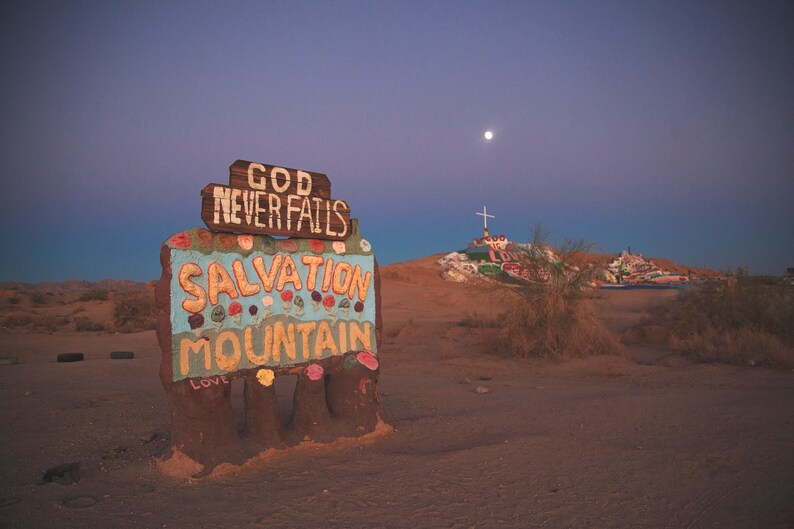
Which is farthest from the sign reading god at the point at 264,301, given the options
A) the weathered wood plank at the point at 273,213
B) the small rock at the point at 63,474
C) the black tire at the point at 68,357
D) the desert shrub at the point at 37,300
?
the desert shrub at the point at 37,300

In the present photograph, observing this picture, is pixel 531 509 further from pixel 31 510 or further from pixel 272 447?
pixel 31 510

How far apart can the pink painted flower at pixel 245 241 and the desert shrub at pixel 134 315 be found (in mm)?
14665

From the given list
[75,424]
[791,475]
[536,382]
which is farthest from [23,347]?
[791,475]

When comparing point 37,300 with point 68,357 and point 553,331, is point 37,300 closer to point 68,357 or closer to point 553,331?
point 68,357

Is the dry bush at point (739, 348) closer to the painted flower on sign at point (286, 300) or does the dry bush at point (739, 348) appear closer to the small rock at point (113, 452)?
the painted flower on sign at point (286, 300)

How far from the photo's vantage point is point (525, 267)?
543 inches

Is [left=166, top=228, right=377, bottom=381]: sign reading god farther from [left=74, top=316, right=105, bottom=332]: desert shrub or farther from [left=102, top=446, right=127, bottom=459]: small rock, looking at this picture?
[left=74, top=316, right=105, bottom=332]: desert shrub

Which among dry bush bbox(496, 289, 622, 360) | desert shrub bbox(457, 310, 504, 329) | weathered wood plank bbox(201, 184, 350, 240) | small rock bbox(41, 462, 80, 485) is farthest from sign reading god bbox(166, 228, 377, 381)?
desert shrub bbox(457, 310, 504, 329)

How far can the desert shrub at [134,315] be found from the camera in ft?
61.6

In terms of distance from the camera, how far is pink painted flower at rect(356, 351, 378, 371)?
6.32m

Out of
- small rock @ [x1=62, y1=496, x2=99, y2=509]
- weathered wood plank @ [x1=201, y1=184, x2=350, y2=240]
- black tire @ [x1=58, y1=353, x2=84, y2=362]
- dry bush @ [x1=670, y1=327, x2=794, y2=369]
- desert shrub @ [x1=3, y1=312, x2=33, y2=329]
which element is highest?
weathered wood plank @ [x1=201, y1=184, x2=350, y2=240]

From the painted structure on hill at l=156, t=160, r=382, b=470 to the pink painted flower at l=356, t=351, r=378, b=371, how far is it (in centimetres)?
1

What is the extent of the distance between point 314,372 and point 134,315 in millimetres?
15981

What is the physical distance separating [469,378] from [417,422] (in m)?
3.76
